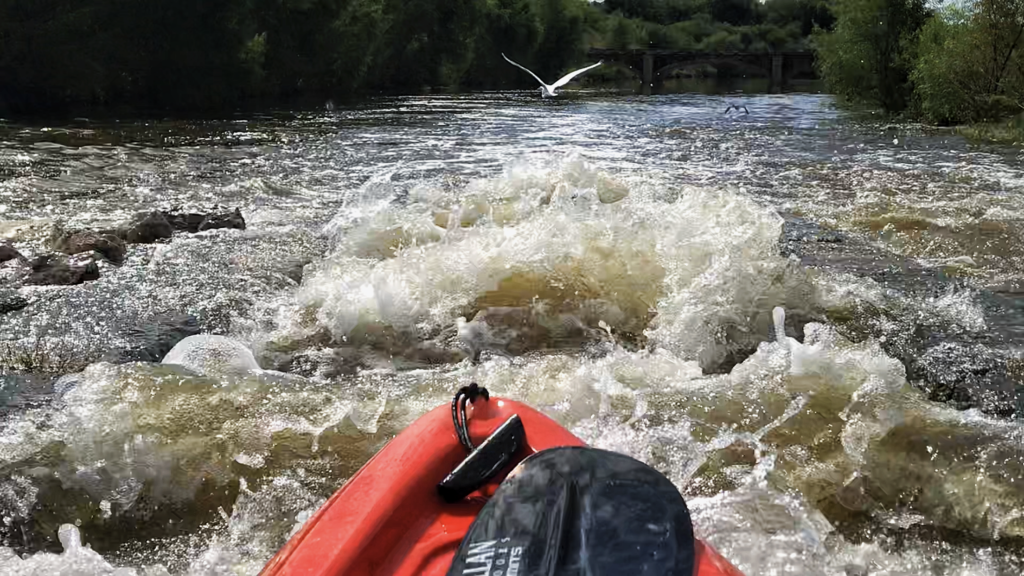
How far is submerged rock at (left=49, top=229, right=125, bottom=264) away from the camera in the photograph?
7.27 metres

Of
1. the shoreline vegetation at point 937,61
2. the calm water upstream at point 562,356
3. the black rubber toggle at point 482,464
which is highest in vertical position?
the shoreline vegetation at point 937,61

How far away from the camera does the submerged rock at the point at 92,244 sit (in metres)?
7.27

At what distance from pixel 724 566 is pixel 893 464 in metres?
1.92

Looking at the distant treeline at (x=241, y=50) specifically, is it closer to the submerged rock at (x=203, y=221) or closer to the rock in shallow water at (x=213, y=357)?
the submerged rock at (x=203, y=221)

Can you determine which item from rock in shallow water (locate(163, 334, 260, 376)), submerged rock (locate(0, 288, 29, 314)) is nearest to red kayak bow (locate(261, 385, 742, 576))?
rock in shallow water (locate(163, 334, 260, 376))

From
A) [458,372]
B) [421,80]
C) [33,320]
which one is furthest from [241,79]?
[458,372]

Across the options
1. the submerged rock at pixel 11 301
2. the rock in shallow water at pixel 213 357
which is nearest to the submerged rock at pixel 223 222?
the submerged rock at pixel 11 301

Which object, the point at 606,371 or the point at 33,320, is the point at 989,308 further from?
the point at 33,320

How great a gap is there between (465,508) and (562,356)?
8.99ft

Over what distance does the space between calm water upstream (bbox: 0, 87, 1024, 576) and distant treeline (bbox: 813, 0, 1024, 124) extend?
929 cm

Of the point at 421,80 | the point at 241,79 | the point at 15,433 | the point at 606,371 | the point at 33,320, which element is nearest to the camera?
the point at 15,433

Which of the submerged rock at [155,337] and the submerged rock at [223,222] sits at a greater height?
the submerged rock at [223,222]

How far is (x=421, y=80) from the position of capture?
1684 inches

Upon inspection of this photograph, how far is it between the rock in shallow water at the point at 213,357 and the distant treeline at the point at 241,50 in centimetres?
2179
